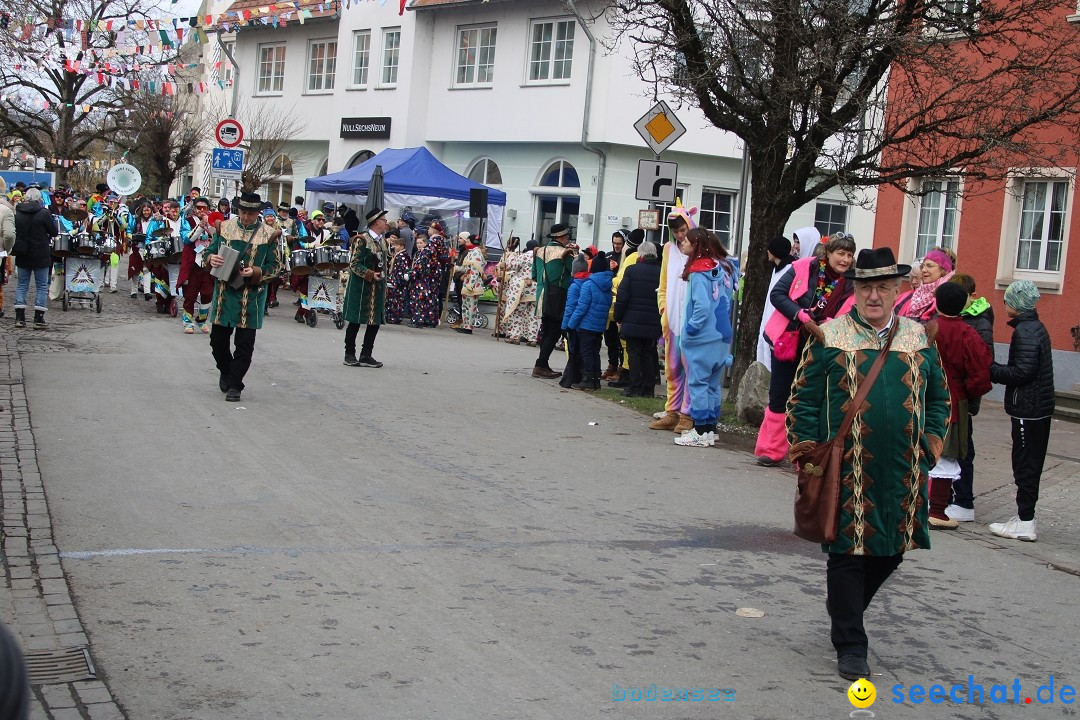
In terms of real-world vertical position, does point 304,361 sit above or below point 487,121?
below

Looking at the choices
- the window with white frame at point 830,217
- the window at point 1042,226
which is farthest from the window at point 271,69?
the window at point 1042,226

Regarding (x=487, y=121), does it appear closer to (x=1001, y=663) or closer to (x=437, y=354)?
(x=437, y=354)

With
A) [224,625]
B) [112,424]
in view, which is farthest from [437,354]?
[224,625]

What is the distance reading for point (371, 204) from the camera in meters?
26.9

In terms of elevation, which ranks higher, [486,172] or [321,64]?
[321,64]

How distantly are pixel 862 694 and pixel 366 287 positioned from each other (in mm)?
11094

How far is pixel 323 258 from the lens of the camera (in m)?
21.0

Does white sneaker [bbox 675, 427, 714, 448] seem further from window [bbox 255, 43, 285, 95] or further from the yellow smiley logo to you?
window [bbox 255, 43, 285, 95]

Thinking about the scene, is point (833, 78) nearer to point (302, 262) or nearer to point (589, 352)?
point (589, 352)

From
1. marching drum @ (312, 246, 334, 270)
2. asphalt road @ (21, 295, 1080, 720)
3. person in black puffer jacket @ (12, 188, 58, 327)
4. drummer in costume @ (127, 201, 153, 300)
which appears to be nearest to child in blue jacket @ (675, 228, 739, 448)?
asphalt road @ (21, 295, 1080, 720)

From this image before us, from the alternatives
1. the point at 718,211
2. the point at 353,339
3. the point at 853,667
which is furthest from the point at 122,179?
the point at 853,667

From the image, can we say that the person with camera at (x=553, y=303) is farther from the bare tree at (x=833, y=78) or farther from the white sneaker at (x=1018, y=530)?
the white sneaker at (x=1018, y=530)

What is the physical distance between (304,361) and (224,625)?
10.5 metres

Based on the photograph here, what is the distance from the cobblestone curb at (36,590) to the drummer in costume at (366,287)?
6300mm
